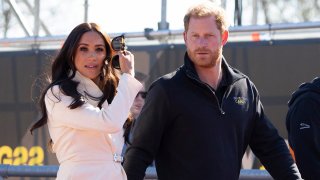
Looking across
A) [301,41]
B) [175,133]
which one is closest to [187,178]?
[175,133]

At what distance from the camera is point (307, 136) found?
413 centimetres

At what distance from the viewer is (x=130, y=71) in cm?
399

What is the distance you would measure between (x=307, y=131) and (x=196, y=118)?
1.98 ft

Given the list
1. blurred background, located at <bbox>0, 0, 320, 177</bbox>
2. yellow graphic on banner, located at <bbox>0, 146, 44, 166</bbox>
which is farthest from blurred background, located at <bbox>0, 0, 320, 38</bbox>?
yellow graphic on banner, located at <bbox>0, 146, 44, 166</bbox>

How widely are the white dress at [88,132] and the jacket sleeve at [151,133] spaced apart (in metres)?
0.09

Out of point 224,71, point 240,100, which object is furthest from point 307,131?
point 224,71

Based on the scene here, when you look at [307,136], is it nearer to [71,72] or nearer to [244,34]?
[71,72]

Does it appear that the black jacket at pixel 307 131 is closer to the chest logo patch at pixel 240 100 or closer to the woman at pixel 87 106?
the chest logo patch at pixel 240 100

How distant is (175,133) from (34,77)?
2.98m

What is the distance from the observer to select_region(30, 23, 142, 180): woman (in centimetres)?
383

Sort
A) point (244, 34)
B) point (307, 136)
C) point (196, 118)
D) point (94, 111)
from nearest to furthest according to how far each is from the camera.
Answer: point (94, 111), point (196, 118), point (307, 136), point (244, 34)

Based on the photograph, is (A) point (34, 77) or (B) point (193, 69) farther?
(A) point (34, 77)

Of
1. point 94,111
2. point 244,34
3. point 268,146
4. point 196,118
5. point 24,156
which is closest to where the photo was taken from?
point 94,111

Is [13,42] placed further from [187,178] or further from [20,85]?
[187,178]
